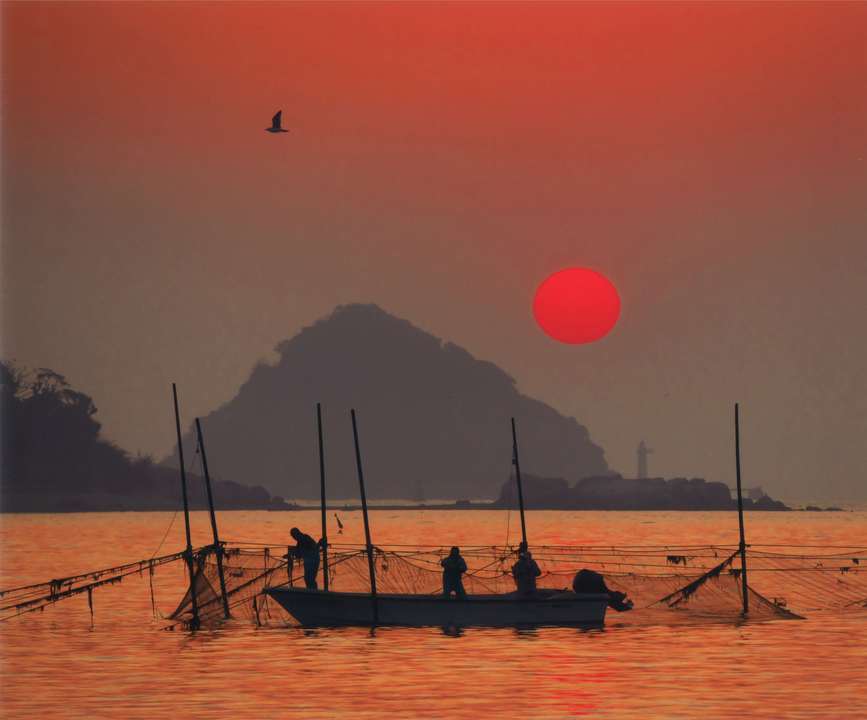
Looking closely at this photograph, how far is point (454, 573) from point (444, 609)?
1267 millimetres

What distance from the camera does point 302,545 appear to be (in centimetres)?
5634

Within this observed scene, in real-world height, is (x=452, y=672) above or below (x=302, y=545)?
below

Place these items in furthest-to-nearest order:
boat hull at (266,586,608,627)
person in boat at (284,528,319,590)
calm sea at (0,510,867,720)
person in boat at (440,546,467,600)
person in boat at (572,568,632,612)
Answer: person in boat at (572,568,632,612), person in boat at (284,528,319,590), boat hull at (266,586,608,627), person in boat at (440,546,467,600), calm sea at (0,510,867,720)

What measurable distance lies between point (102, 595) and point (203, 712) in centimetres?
4548

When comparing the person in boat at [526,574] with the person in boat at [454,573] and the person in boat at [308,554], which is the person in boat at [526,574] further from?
the person in boat at [308,554]

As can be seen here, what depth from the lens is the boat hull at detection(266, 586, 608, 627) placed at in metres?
55.6

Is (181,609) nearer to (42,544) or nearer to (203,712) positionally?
(203,712)

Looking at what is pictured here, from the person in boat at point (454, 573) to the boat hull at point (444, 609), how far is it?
409 mm

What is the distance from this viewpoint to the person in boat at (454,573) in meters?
55.3

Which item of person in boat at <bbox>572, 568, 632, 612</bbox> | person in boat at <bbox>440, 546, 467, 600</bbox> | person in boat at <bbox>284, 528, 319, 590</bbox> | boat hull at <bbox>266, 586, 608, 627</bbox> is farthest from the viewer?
person in boat at <bbox>572, 568, 632, 612</bbox>

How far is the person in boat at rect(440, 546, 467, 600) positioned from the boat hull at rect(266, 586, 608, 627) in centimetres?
41

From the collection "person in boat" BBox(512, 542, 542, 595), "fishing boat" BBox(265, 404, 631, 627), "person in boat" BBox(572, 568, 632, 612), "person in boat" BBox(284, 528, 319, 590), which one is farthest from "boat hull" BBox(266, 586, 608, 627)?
"person in boat" BBox(284, 528, 319, 590)

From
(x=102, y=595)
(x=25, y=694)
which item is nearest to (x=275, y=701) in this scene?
(x=25, y=694)

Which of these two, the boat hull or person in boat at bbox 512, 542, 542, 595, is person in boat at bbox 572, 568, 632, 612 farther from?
person in boat at bbox 512, 542, 542, 595
